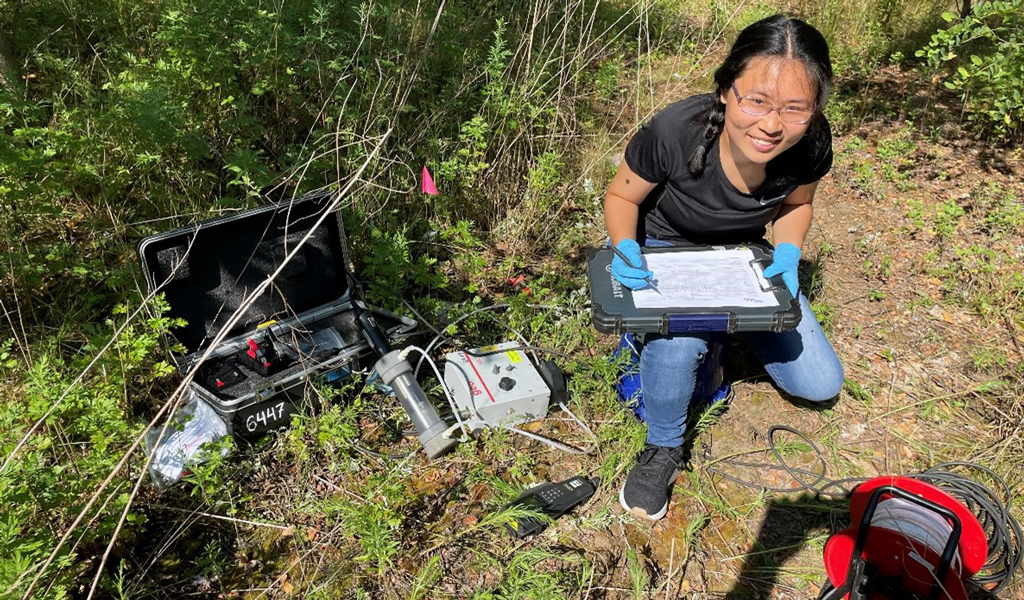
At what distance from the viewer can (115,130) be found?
2457 mm

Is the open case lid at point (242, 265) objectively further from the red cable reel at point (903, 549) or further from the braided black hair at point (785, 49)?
the red cable reel at point (903, 549)

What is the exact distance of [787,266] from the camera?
6.86 ft

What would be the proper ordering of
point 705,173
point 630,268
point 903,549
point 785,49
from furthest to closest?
1. point 705,173
2. point 630,268
3. point 785,49
4. point 903,549

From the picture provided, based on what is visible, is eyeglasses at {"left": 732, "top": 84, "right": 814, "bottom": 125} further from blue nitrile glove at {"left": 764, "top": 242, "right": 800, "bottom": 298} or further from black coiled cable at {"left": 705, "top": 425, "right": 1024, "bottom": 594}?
black coiled cable at {"left": 705, "top": 425, "right": 1024, "bottom": 594}

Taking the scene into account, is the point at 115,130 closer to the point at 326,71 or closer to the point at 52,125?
the point at 52,125

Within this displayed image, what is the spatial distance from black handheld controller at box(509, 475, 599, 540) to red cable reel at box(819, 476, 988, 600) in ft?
2.47

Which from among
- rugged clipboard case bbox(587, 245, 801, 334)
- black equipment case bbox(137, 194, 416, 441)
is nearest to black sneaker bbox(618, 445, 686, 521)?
rugged clipboard case bbox(587, 245, 801, 334)

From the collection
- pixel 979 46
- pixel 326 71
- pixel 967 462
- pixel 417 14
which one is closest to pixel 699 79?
pixel 979 46

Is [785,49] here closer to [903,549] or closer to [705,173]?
[705,173]

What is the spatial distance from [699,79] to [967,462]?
10.2 feet

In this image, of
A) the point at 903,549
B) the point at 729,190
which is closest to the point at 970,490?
the point at 903,549

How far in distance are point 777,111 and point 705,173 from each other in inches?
13.7

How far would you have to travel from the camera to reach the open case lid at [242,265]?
6.59 feet

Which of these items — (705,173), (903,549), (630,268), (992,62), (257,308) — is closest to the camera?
(903,549)
